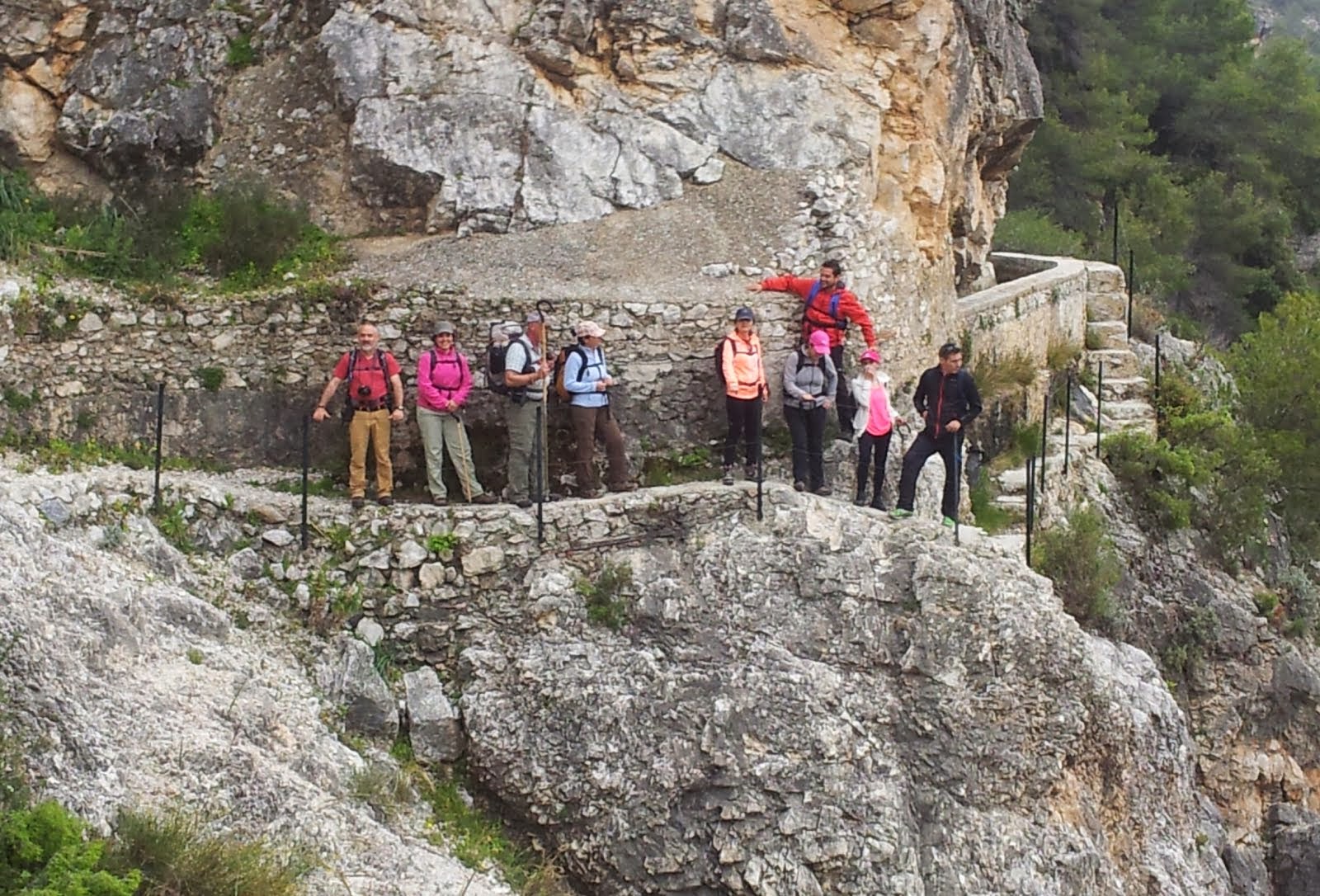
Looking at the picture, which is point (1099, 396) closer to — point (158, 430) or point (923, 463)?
point (923, 463)

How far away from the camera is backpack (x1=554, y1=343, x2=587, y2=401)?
11445mm

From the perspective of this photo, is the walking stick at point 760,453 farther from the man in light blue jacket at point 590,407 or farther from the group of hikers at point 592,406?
the man in light blue jacket at point 590,407

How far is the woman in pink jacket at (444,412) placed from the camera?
11281mm

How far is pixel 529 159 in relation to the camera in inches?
522

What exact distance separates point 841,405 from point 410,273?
12.4ft

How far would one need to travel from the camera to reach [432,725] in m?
10.5

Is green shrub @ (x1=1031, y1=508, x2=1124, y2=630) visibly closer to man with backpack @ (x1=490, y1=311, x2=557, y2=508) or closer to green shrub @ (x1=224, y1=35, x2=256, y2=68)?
man with backpack @ (x1=490, y1=311, x2=557, y2=508)

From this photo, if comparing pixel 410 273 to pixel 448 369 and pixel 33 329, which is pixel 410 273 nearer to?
pixel 448 369

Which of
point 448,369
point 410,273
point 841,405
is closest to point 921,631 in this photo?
point 841,405

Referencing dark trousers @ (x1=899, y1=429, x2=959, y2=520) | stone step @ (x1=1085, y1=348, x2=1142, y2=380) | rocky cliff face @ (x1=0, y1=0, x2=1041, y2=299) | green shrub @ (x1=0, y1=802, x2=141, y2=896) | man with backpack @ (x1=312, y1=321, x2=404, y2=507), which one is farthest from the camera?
stone step @ (x1=1085, y1=348, x2=1142, y2=380)

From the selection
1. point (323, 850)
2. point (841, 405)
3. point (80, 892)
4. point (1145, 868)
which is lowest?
point (1145, 868)

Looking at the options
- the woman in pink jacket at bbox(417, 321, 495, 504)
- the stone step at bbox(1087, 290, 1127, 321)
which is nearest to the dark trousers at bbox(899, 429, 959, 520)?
the woman in pink jacket at bbox(417, 321, 495, 504)

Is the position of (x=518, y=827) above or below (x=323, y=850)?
below

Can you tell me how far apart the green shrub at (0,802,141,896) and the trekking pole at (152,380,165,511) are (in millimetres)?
3804
